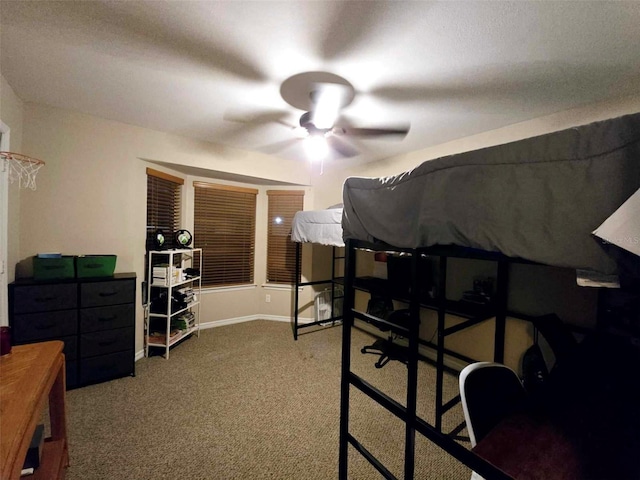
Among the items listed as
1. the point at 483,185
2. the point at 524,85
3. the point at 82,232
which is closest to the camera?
the point at 483,185

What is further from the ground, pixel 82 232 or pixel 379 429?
pixel 82 232

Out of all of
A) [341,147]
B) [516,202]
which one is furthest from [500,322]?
[341,147]

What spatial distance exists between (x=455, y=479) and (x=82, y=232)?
3.59 meters

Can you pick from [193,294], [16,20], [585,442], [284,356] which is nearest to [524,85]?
[585,442]

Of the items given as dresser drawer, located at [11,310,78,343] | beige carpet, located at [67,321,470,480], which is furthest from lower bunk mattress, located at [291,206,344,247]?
dresser drawer, located at [11,310,78,343]

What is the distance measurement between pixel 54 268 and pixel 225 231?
6.48ft

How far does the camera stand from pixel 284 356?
294cm

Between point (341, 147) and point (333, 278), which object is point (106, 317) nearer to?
point (333, 278)

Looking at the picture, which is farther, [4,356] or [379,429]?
[379,429]

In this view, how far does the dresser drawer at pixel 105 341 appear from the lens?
2.21 metres

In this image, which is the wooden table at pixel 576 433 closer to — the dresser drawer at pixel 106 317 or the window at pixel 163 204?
the dresser drawer at pixel 106 317

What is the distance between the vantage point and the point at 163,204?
10.6ft

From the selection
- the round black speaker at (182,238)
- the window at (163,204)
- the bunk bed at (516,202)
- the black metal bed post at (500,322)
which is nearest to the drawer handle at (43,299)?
the window at (163,204)

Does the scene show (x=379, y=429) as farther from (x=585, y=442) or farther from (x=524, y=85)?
(x=524, y=85)
